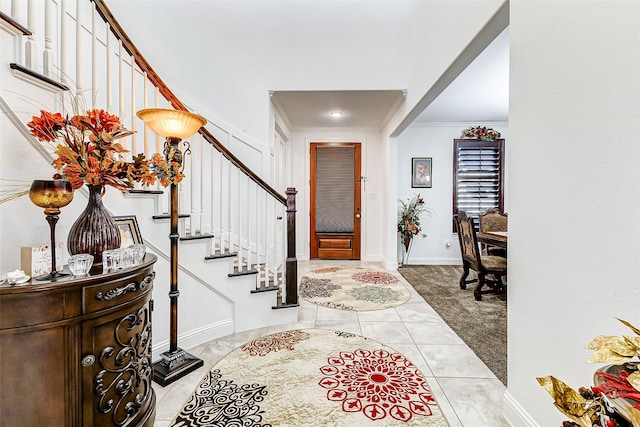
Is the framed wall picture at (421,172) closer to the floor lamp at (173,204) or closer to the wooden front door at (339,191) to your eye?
the wooden front door at (339,191)

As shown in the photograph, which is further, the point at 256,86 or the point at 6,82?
the point at 256,86

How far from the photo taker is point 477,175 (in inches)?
225

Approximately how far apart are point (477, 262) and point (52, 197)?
13.0 feet

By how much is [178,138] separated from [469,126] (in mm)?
5586

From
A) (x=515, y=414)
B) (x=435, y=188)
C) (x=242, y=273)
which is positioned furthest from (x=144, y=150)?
(x=435, y=188)

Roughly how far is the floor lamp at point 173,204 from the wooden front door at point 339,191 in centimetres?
423

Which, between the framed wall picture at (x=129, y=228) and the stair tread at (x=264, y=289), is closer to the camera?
the framed wall picture at (x=129, y=228)

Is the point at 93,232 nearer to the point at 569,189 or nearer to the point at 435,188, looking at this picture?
the point at 569,189

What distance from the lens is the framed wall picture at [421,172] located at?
5828mm

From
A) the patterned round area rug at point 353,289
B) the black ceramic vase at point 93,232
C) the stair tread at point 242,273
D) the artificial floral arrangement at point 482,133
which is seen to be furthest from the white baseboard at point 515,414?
the artificial floral arrangement at point 482,133

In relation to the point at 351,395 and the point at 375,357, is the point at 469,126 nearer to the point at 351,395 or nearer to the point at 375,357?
the point at 375,357

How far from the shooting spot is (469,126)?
5742 millimetres

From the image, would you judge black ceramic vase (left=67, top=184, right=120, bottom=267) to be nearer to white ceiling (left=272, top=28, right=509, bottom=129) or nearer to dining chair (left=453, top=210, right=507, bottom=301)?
white ceiling (left=272, top=28, right=509, bottom=129)

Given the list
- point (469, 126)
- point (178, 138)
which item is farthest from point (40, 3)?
point (469, 126)
